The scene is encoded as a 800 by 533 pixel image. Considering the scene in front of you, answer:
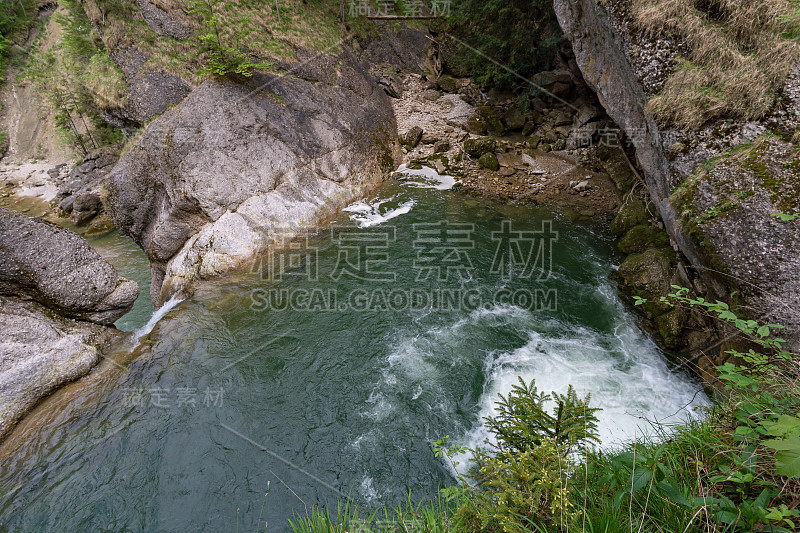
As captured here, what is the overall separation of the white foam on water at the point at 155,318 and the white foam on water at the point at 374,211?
6.70m

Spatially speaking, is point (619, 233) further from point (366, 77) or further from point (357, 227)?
point (366, 77)

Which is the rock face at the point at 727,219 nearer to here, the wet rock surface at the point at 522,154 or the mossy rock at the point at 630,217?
the mossy rock at the point at 630,217

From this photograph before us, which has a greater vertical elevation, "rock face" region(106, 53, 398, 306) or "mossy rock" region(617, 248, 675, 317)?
"rock face" region(106, 53, 398, 306)

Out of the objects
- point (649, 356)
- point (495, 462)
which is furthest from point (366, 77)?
point (495, 462)

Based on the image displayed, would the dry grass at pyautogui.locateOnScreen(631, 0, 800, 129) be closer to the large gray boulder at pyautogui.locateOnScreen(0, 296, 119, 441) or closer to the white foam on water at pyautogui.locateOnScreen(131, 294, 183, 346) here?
the white foam on water at pyautogui.locateOnScreen(131, 294, 183, 346)

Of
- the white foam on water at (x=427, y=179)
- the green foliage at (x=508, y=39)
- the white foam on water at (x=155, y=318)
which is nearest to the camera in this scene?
the white foam on water at (x=155, y=318)

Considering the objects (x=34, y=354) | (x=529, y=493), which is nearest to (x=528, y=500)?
(x=529, y=493)

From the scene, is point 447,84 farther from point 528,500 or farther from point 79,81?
point 528,500

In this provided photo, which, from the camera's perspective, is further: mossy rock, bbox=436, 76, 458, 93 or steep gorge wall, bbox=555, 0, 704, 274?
mossy rock, bbox=436, 76, 458, 93

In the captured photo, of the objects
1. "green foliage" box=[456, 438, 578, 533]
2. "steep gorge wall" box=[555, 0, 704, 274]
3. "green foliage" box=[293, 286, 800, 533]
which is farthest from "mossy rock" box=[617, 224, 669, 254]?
"green foliage" box=[456, 438, 578, 533]

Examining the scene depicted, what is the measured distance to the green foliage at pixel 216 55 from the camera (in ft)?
44.0

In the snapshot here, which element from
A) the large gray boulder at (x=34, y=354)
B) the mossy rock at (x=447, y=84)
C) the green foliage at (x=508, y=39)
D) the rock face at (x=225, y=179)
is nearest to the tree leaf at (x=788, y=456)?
the large gray boulder at (x=34, y=354)

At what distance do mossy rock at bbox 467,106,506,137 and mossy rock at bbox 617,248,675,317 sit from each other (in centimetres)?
1158

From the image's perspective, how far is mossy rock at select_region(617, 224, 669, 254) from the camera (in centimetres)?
1052
